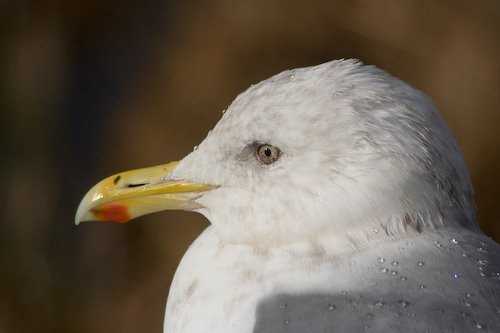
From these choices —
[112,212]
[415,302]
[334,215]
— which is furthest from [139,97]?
[415,302]

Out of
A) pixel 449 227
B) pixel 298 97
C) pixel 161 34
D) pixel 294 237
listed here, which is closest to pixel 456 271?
pixel 449 227

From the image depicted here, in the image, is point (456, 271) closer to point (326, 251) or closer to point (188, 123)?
point (326, 251)

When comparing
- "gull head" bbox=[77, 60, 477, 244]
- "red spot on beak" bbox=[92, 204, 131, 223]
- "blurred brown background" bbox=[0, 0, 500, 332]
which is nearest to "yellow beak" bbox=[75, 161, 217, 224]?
"red spot on beak" bbox=[92, 204, 131, 223]

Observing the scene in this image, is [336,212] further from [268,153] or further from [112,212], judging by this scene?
[112,212]

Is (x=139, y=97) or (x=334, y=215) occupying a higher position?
(x=139, y=97)

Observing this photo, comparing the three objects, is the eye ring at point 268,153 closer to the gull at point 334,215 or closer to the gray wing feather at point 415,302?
the gull at point 334,215

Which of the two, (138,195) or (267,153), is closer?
(267,153)

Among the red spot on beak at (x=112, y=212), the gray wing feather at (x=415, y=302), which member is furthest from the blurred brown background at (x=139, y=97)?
the gray wing feather at (x=415, y=302)
